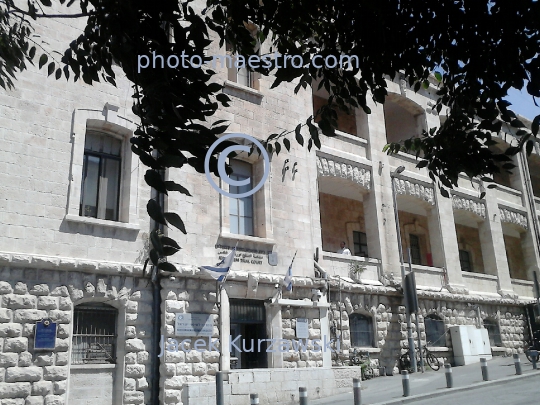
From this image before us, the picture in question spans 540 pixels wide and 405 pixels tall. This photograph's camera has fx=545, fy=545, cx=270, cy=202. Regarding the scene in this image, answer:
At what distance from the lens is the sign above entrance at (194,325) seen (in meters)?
13.0

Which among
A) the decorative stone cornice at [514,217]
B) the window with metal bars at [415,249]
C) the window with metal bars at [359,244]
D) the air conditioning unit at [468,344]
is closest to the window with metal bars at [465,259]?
the decorative stone cornice at [514,217]

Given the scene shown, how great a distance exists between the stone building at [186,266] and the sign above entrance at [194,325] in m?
0.05

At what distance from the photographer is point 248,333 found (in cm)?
1488

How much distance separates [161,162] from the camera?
5012mm

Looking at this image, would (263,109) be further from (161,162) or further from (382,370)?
(161,162)

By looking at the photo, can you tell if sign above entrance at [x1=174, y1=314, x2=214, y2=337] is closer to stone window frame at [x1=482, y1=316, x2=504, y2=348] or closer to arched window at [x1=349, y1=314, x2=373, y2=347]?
arched window at [x1=349, y1=314, x2=373, y2=347]

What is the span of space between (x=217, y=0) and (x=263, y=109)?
9.32m

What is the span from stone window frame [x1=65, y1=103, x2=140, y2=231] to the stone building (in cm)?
3

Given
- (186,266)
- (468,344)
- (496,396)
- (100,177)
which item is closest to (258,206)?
(186,266)

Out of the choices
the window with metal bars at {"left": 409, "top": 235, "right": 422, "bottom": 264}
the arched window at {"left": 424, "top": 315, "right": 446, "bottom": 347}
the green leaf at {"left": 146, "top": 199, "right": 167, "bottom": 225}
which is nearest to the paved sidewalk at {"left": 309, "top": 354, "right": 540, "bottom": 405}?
the arched window at {"left": 424, "top": 315, "right": 446, "bottom": 347}

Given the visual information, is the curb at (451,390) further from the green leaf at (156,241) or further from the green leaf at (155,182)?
the green leaf at (155,182)

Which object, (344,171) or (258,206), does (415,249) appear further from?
(258,206)

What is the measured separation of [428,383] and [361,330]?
2.84 metres

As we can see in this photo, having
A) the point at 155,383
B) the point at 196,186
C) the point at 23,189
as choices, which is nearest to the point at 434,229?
the point at 196,186
